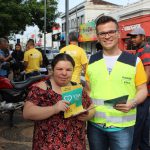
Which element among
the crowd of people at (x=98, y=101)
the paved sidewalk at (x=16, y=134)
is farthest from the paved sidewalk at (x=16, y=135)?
the crowd of people at (x=98, y=101)

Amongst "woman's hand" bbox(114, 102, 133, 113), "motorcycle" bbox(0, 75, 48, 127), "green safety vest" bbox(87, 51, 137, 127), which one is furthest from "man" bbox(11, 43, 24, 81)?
"woman's hand" bbox(114, 102, 133, 113)

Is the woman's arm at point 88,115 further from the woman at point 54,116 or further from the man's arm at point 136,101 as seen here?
the man's arm at point 136,101

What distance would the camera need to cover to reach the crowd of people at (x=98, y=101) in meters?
2.71

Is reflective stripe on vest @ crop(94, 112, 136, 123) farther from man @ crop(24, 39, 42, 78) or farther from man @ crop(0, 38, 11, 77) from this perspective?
man @ crop(24, 39, 42, 78)

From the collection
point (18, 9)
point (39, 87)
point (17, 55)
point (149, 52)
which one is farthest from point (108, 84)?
point (18, 9)

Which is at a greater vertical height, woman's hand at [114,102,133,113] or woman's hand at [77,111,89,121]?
woman's hand at [114,102,133,113]

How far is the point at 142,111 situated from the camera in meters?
4.20

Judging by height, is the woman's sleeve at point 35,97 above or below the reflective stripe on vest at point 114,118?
above

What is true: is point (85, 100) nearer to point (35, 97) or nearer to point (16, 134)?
point (35, 97)

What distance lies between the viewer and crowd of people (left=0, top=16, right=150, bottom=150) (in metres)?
2.71

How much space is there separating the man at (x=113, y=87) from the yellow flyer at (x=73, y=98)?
0.26 metres

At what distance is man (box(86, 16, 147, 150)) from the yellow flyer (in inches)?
10.3

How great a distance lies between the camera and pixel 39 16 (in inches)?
1296

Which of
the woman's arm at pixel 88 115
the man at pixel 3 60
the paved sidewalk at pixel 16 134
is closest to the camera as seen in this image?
the woman's arm at pixel 88 115
